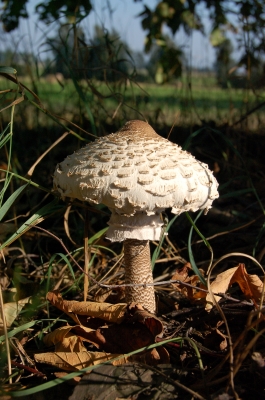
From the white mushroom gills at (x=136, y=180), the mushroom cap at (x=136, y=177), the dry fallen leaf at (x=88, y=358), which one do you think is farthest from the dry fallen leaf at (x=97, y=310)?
the mushroom cap at (x=136, y=177)

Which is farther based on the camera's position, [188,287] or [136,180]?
[188,287]

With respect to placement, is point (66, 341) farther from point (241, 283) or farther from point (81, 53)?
point (81, 53)

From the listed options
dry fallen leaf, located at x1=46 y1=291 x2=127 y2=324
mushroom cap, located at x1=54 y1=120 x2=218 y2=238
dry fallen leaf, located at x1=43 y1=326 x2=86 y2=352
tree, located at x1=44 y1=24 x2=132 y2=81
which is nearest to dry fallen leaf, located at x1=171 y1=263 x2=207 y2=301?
dry fallen leaf, located at x1=46 y1=291 x2=127 y2=324

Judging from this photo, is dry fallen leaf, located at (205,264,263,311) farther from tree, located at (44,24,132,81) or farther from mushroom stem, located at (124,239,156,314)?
tree, located at (44,24,132,81)

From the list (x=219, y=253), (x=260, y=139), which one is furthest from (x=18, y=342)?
(x=260, y=139)

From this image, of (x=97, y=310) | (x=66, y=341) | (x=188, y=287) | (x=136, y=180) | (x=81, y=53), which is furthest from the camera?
(x=81, y=53)

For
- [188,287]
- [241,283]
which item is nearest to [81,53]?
[188,287]

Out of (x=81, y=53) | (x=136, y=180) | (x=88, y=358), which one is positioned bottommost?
(x=88, y=358)
